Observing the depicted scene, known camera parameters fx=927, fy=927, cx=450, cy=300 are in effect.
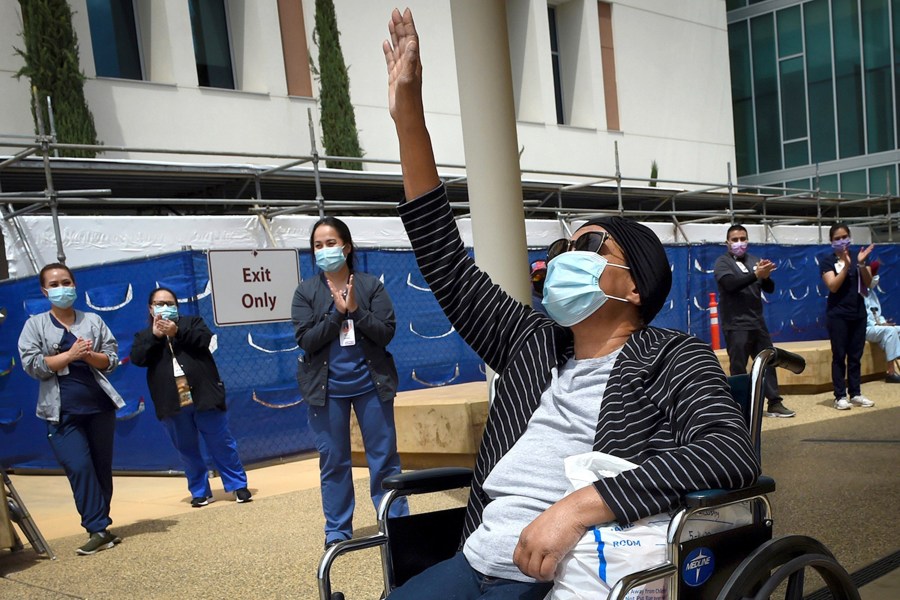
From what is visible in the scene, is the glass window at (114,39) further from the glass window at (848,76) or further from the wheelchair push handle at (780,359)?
the glass window at (848,76)

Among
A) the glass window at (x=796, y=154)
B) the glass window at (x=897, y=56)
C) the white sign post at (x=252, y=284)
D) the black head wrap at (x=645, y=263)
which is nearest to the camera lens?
the black head wrap at (x=645, y=263)

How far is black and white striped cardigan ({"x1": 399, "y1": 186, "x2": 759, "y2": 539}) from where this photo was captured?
80.9 inches

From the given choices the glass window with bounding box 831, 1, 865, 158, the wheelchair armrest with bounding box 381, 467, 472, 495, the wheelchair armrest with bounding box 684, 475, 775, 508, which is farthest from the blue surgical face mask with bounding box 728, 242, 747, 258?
the glass window with bounding box 831, 1, 865, 158

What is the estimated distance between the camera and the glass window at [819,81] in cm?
2552

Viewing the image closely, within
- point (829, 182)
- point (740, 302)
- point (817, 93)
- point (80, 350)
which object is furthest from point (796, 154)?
point (80, 350)

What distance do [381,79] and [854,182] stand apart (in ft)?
49.8

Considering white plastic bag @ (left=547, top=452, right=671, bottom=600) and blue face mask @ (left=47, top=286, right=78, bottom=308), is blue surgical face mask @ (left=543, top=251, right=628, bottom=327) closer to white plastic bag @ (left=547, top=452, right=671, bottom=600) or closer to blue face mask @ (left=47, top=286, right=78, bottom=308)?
white plastic bag @ (left=547, top=452, right=671, bottom=600)

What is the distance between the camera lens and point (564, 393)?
2.40 meters

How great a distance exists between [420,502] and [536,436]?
416cm

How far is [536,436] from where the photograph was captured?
236 centimetres

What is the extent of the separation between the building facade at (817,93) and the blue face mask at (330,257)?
21.5 meters

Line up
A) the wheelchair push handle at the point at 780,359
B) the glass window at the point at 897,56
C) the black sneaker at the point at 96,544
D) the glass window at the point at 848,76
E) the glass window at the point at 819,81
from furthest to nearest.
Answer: the glass window at the point at 819,81
the glass window at the point at 848,76
the glass window at the point at 897,56
the black sneaker at the point at 96,544
the wheelchair push handle at the point at 780,359

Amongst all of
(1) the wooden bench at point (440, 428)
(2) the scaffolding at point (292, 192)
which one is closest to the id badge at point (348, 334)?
(1) the wooden bench at point (440, 428)

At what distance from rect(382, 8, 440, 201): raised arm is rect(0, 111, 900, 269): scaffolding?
7.77 meters
